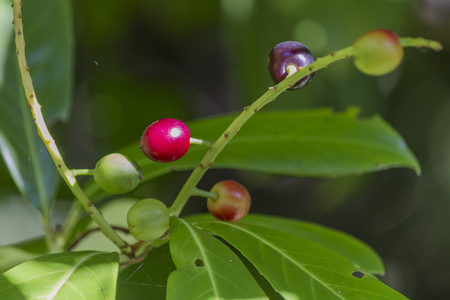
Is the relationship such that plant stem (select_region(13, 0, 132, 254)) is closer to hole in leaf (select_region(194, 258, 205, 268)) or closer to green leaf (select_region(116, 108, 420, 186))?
hole in leaf (select_region(194, 258, 205, 268))

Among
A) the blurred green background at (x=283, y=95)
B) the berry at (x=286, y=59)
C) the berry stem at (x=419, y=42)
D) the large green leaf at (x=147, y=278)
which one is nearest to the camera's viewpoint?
the berry stem at (x=419, y=42)

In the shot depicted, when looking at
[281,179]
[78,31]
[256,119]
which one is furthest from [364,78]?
[78,31]

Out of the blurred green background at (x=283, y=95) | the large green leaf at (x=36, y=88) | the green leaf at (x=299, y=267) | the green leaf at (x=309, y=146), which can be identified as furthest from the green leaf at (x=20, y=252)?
the blurred green background at (x=283, y=95)

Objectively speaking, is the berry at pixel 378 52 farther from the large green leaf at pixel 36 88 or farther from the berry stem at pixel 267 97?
the large green leaf at pixel 36 88

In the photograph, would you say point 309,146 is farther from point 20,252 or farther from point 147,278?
point 20,252

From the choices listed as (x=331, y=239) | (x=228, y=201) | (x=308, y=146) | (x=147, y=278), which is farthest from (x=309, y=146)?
(x=147, y=278)

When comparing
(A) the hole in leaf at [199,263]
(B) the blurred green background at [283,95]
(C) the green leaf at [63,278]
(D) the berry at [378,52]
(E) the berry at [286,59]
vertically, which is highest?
(B) the blurred green background at [283,95]

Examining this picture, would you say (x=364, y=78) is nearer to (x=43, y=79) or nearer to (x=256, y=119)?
(x=256, y=119)
